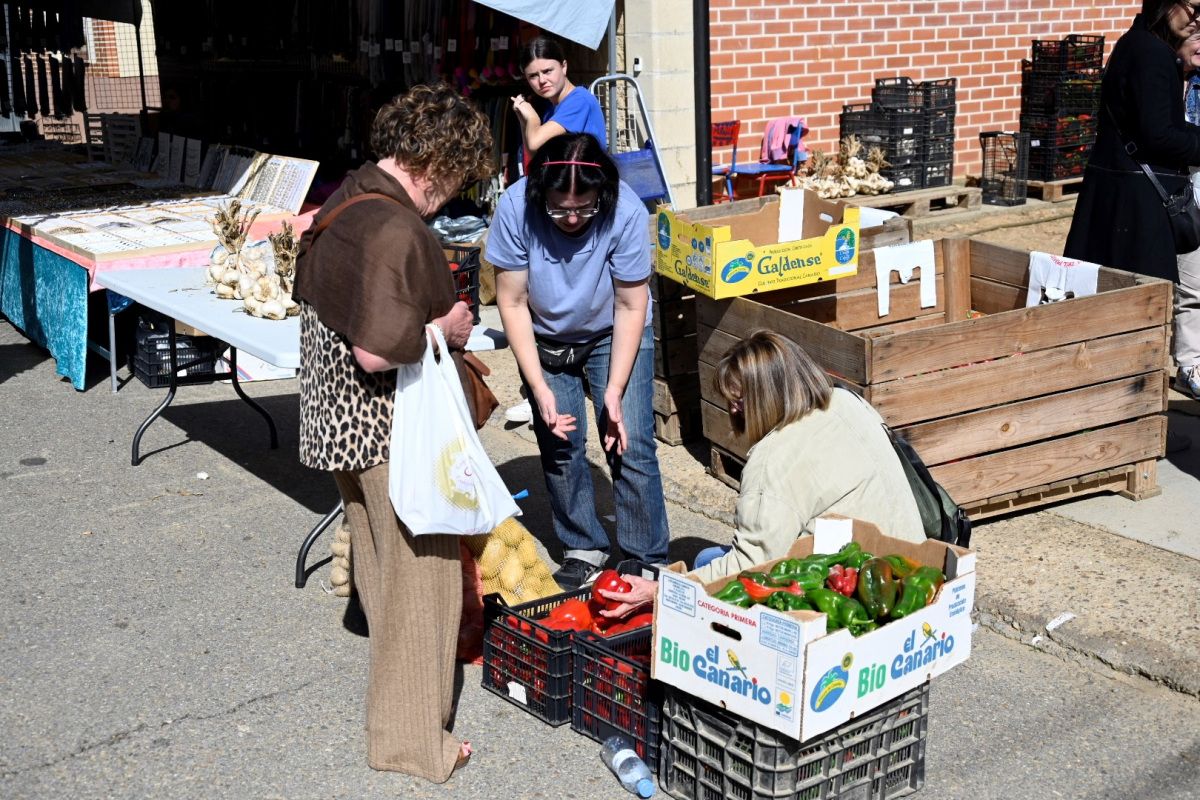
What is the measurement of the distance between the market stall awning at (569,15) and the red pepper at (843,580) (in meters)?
5.73

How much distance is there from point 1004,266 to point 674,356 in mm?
1591

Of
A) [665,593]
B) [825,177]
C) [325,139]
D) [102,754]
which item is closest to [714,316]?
[665,593]

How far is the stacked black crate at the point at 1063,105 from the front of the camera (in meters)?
11.8

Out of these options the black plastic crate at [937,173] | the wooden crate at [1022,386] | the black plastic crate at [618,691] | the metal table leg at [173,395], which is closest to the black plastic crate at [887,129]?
the black plastic crate at [937,173]

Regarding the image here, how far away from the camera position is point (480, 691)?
172 inches

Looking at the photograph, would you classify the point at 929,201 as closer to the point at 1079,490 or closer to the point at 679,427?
the point at 679,427

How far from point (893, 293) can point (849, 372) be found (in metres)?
1.43

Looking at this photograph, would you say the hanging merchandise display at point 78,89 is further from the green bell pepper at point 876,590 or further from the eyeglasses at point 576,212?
the green bell pepper at point 876,590

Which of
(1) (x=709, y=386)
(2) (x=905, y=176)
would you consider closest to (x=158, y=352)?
(1) (x=709, y=386)

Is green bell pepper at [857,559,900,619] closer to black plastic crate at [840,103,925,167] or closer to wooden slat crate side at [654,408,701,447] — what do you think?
wooden slat crate side at [654,408,701,447]

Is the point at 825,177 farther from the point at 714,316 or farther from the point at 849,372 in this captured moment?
the point at 849,372

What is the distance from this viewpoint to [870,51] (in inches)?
448

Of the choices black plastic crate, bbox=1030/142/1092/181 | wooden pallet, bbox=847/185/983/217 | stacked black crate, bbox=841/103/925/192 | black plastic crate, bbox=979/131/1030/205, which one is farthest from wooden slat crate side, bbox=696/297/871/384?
black plastic crate, bbox=1030/142/1092/181

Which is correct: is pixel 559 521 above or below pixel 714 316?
below
